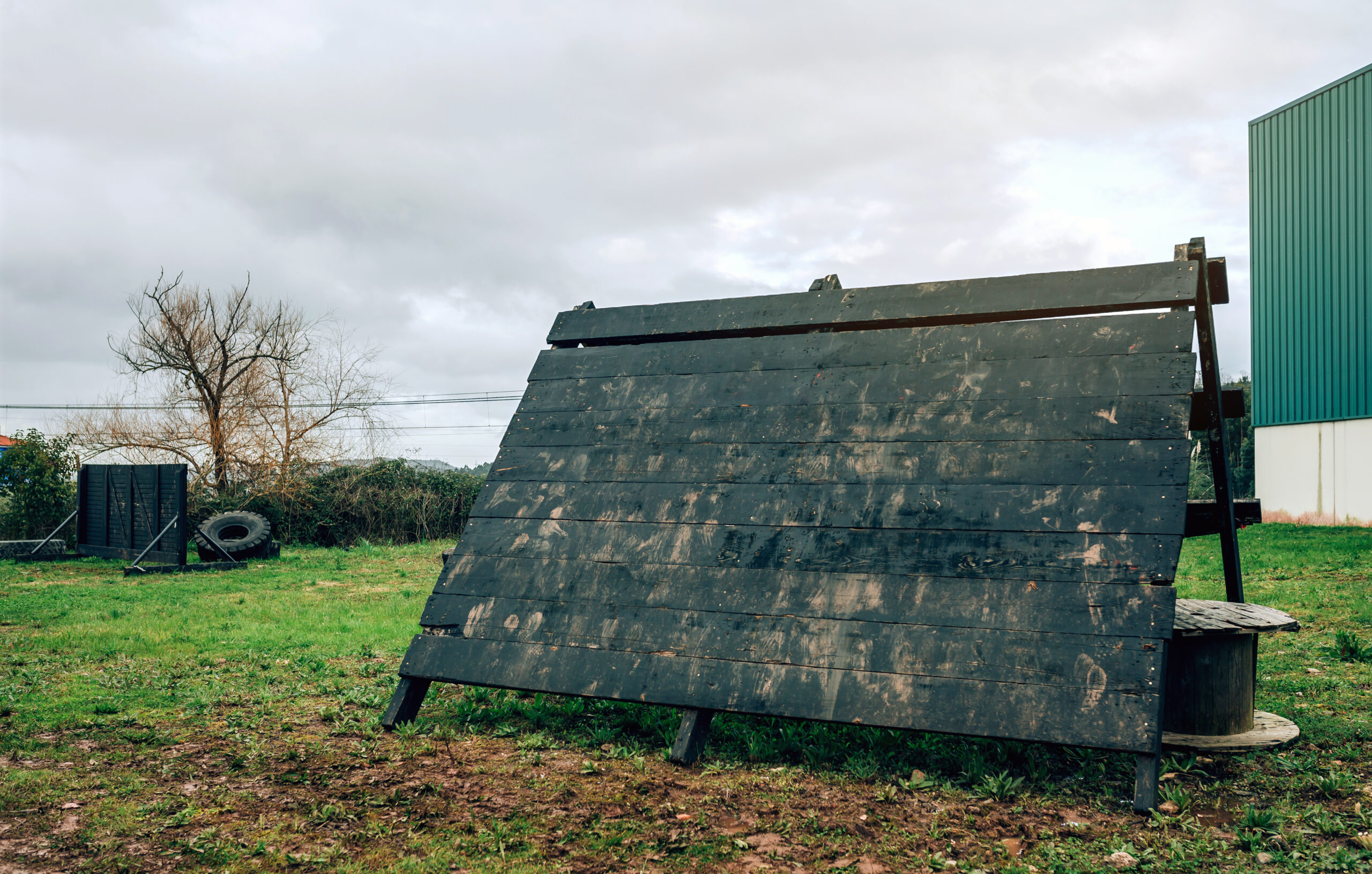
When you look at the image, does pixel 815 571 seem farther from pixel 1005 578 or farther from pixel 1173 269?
pixel 1173 269

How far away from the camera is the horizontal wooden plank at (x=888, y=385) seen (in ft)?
13.1

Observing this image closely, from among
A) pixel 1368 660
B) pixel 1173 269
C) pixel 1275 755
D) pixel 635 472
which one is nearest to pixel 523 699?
pixel 635 472

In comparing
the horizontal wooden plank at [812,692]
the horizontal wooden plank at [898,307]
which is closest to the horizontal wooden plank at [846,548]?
the horizontal wooden plank at [812,692]

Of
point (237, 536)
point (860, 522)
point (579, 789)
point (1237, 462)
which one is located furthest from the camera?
point (1237, 462)

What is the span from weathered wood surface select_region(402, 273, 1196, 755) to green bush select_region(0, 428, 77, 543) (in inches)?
727

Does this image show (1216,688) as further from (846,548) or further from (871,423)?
(871,423)

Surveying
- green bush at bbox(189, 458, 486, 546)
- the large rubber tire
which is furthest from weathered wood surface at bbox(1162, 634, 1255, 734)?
green bush at bbox(189, 458, 486, 546)

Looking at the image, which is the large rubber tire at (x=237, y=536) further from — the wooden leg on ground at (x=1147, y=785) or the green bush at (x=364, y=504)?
the wooden leg on ground at (x=1147, y=785)

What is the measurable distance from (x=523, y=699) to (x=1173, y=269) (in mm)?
4580

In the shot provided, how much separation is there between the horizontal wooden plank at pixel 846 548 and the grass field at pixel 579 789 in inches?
37.4

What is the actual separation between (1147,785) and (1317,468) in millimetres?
20631

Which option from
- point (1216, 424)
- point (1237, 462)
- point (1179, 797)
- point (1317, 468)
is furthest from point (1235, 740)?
point (1237, 462)

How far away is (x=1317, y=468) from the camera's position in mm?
19375

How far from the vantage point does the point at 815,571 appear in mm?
4094
